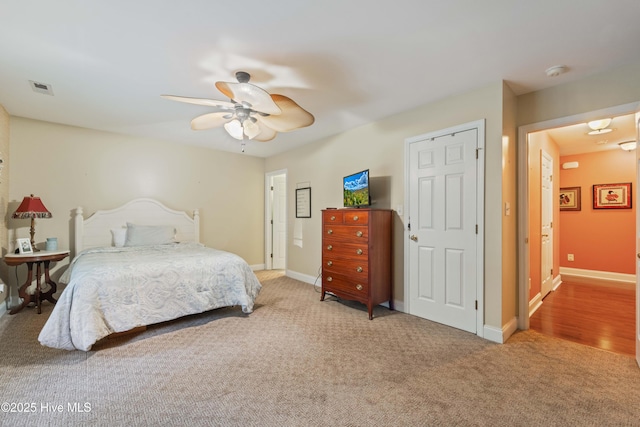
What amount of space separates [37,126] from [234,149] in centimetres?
261

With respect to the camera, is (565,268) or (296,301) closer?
(296,301)

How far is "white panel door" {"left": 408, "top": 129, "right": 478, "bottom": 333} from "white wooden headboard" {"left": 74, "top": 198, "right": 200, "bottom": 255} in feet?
11.9

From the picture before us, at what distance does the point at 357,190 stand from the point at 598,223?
4.84 meters

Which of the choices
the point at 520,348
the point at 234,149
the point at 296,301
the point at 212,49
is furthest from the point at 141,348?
the point at 234,149

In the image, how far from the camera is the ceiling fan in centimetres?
213

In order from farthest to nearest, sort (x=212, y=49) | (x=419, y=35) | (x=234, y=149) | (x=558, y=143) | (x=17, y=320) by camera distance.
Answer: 1. (x=234, y=149)
2. (x=558, y=143)
3. (x=17, y=320)
4. (x=212, y=49)
5. (x=419, y=35)

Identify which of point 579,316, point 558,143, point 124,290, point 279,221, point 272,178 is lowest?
point 579,316

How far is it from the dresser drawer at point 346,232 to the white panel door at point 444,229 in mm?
560

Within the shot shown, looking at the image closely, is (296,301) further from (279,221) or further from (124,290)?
(279,221)

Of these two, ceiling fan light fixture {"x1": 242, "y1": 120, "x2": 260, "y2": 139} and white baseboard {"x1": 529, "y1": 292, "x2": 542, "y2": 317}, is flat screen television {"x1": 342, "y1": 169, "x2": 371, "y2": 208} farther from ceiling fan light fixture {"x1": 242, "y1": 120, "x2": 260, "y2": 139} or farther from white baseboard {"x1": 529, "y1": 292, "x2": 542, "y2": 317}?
white baseboard {"x1": 529, "y1": 292, "x2": 542, "y2": 317}

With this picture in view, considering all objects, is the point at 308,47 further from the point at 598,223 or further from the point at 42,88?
the point at 598,223

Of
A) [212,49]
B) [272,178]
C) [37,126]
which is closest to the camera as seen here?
[212,49]

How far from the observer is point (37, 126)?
12.2ft

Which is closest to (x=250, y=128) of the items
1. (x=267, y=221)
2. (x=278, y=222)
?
(x=267, y=221)
